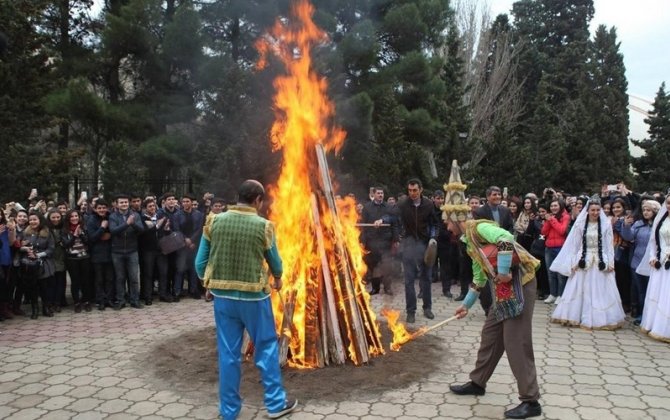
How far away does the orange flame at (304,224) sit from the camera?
19.2 feet

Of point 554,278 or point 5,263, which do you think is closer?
point 5,263

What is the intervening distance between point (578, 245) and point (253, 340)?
5.63 meters

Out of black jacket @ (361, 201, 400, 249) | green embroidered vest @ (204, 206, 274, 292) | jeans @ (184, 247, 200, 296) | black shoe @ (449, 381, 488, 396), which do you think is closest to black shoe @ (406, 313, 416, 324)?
black jacket @ (361, 201, 400, 249)

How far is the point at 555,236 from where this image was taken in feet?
30.7

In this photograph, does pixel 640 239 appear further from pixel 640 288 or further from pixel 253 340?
pixel 253 340

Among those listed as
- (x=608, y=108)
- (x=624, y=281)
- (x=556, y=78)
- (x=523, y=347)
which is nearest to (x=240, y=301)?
(x=523, y=347)

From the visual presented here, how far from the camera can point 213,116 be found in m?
14.7

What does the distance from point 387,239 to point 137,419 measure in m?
6.44

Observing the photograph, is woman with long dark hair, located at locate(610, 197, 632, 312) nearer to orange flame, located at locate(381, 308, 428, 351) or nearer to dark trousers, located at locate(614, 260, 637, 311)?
dark trousers, located at locate(614, 260, 637, 311)

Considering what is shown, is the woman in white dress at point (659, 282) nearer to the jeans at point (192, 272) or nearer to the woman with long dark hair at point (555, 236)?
the woman with long dark hair at point (555, 236)

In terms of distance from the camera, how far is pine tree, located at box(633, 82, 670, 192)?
26156mm

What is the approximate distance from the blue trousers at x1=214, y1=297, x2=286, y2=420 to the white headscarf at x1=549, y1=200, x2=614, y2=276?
17.5ft

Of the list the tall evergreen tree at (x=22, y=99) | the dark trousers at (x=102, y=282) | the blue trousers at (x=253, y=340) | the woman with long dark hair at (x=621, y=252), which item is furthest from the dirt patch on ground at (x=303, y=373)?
the tall evergreen tree at (x=22, y=99)

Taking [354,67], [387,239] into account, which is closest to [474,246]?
[387,239]
